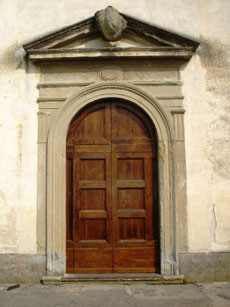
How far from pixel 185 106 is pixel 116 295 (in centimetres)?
280

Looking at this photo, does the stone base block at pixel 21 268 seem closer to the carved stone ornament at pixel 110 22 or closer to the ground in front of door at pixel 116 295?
the ground in front of door at pixel 116 295

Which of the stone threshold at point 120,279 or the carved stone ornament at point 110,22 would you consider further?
the carved stone ornament at point 110,22

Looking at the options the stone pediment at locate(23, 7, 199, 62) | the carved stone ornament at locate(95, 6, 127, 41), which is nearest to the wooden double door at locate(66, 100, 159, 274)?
the stone pediment at locate(23, 7, 199, 62)

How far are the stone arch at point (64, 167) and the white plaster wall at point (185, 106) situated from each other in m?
0.26

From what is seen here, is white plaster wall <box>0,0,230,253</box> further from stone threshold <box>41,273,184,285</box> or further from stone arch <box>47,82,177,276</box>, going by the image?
stone threshold <box>41,273,184,285</box>

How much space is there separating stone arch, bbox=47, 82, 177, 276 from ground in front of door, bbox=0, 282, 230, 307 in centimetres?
33

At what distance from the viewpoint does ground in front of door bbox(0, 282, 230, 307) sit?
4.01m

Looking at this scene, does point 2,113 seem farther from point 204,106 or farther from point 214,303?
point 214,303

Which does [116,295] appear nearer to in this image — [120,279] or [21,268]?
[120,279]

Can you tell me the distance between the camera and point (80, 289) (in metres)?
4.48

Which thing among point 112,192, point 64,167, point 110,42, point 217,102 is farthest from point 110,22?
point 112,192

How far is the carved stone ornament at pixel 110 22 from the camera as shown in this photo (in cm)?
482

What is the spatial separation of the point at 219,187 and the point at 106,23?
2.88 metres

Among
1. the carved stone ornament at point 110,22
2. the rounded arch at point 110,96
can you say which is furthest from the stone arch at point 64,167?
the carved stone ornament at point 110,22
